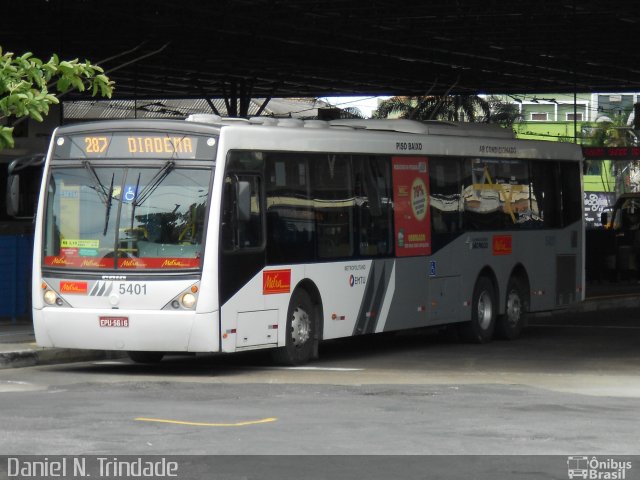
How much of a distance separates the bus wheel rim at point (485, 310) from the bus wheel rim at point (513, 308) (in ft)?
2.22

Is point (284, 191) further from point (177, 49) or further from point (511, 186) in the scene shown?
point (177, 49)

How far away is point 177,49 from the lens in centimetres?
3538

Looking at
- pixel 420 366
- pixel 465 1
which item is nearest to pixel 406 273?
pixel 420 366

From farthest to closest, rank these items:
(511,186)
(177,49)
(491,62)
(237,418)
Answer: (491,62), (177,49), (511,186), (237,418)

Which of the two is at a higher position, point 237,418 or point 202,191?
point 202,191

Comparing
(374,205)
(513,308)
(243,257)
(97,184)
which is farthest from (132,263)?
(513,308)

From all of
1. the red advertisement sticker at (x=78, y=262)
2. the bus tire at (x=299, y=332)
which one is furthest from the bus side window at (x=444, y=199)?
the red advertisement sticker at (x=78, y=262)

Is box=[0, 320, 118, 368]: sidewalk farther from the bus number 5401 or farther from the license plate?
the bus number 5401

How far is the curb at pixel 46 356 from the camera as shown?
16453 mm

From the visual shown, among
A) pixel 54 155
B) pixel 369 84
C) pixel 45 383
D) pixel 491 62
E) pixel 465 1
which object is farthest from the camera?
pixel 369 84

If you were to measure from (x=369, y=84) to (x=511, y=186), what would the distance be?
24378mm

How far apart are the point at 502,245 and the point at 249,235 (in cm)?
659

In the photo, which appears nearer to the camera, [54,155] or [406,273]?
[54,155]

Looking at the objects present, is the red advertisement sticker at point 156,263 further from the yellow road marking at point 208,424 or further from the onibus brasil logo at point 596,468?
the onibus brasil logo at point 596,468
